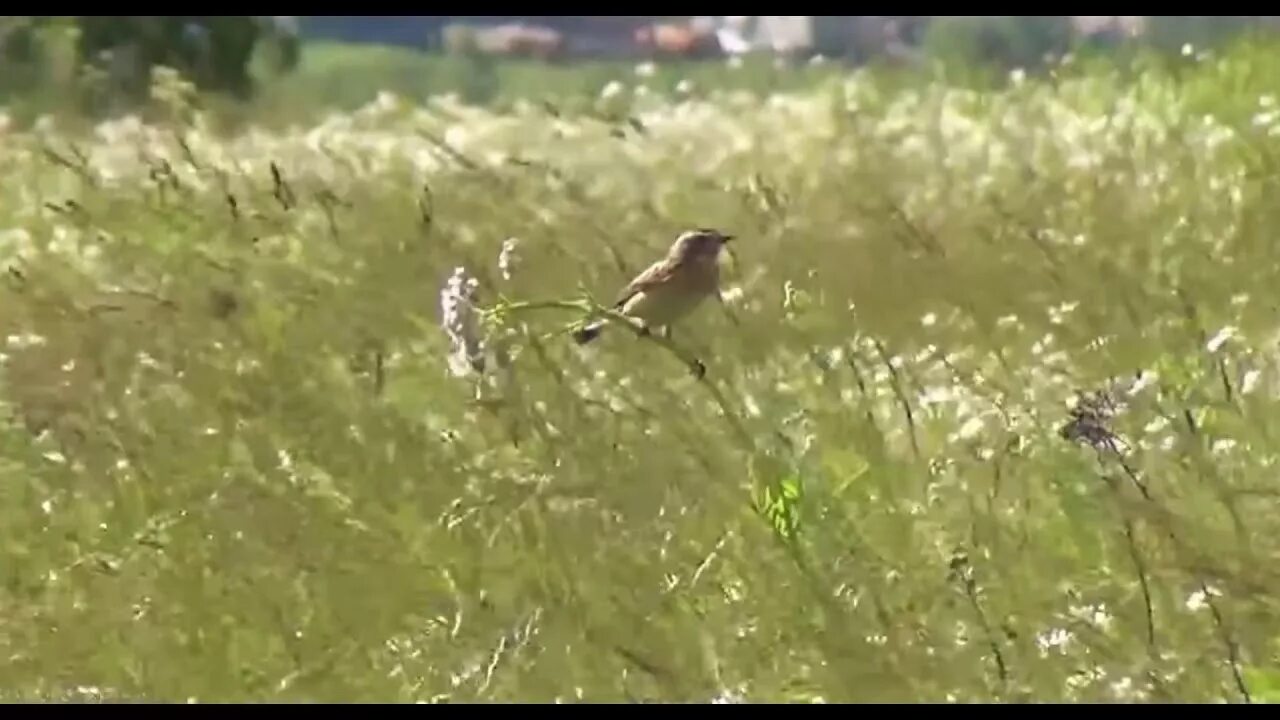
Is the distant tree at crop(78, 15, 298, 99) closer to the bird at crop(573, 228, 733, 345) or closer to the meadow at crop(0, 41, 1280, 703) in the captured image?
the meadow at crop(0, 41, 1280, 703)

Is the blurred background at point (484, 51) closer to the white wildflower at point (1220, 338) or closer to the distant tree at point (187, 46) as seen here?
the distant tree at point (187, 46)

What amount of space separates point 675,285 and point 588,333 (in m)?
0.08

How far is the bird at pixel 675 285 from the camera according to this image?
135 centimetres

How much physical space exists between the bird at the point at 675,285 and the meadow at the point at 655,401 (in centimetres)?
1

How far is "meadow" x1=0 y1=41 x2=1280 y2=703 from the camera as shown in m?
1.32

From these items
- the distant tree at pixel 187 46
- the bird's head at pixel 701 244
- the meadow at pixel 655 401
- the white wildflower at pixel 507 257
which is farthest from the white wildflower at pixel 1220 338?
the distant tree at pixel 187 46

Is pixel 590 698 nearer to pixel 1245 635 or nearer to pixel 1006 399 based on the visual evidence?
pixel 1006 399

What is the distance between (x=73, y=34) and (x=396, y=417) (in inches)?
17.0

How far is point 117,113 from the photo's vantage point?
55.3 inches

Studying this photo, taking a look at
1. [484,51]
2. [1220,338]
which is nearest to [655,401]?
[484,51]

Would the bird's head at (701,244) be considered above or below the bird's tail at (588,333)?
above

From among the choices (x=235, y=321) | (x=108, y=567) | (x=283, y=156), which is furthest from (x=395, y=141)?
(x=108, y=567)

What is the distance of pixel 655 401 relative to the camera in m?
1.36

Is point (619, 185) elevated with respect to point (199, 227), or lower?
elevated
